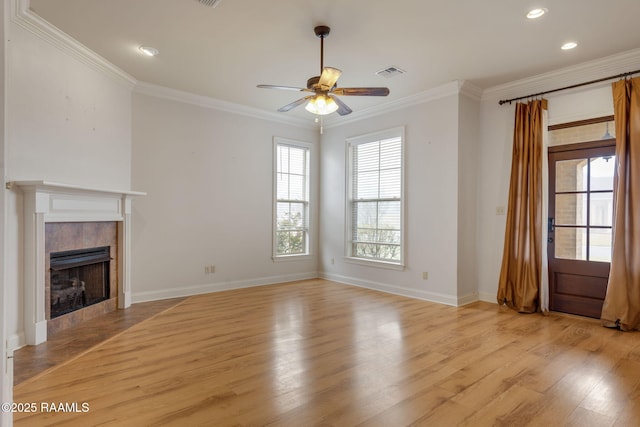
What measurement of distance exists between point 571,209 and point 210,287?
5094 millimetres

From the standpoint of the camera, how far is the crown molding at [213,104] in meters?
4.98

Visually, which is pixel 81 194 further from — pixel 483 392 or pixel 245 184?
pixel 483 392

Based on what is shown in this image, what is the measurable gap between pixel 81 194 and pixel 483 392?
419cm

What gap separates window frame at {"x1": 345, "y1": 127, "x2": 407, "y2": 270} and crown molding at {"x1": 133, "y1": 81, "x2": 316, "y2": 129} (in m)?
1.08

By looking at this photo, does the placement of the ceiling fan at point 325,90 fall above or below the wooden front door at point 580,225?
above

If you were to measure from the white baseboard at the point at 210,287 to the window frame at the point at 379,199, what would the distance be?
1104 millimetres

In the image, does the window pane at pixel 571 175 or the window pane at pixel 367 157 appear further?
the window pane at pixel 367 157

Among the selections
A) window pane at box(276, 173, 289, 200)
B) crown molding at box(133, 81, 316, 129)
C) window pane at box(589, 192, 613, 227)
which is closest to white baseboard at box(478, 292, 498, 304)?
window pane at box(589, 192, 613, 227)

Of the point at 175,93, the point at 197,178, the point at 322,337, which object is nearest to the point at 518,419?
the point at 322,337

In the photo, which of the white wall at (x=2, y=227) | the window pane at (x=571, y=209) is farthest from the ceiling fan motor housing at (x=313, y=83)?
the window pane at (x=571, y=209)

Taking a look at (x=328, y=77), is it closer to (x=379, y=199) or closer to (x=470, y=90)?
(x=470, y=90)

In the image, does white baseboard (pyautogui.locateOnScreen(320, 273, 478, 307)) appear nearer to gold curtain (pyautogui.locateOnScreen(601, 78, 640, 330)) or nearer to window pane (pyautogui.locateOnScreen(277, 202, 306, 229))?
window pane (pyautogui.locateOnScreen(277, 202, 306, 229))

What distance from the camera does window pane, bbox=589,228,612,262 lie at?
413cm

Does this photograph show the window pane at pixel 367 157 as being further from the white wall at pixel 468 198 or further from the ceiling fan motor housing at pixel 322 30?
the ceiling fan motor housing at pixel 322 30
